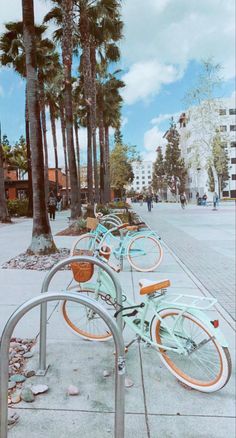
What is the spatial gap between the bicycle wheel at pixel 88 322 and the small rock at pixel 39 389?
1017 mm

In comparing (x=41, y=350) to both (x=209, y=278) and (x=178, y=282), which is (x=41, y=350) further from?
(x=209, y=278)

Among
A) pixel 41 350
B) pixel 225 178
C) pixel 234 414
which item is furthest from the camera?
pixel 225 178

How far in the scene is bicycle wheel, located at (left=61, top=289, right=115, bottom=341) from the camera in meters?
3.91

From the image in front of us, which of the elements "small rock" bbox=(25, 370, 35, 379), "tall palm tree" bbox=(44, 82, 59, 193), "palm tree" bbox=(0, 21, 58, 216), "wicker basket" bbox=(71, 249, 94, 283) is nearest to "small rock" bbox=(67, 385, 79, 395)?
"small rock" bbox=(25, 370, 35, 379)

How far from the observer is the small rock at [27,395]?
277cm

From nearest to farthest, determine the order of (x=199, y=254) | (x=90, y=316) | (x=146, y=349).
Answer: (x=146, y=349)
(x=90, y=316)
(x=199, y=254)

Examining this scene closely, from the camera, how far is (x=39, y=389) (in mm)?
2893

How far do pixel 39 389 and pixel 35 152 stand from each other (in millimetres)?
6276

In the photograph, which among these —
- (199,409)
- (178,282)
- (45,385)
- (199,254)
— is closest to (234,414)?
(199,409)

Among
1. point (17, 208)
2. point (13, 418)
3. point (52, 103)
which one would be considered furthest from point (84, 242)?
point (52, 103)

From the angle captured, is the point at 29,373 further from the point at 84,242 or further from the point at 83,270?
the point at 84,242

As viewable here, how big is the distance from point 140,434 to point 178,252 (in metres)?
7.88

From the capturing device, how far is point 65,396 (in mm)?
2838

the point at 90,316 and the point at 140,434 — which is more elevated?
the point at 90,316
